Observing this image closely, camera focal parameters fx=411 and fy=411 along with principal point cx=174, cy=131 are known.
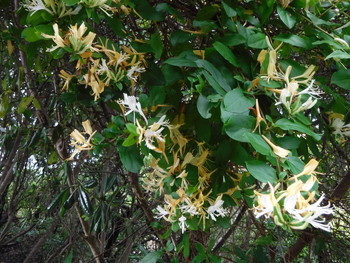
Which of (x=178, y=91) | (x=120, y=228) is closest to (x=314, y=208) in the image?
(x=178, y=91)

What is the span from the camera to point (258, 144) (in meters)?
0.56

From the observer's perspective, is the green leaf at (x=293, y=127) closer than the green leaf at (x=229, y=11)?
Yes

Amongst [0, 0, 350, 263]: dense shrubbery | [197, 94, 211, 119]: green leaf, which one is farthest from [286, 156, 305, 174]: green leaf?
[197, 94, 211, 119]: green leaf

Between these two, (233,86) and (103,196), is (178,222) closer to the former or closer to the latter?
(233,86)

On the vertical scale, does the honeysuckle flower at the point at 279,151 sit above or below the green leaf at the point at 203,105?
below

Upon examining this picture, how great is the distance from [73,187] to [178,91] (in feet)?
2.15

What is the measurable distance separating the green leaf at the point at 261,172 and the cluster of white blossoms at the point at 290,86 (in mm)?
110

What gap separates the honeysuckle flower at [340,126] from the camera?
880 millimetres

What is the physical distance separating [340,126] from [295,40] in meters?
0.25

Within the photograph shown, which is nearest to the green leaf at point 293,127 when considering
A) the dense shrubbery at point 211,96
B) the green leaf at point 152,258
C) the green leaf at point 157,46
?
the dense shrubbery at point 211,96

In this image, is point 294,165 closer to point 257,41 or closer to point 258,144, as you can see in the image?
point 258,144

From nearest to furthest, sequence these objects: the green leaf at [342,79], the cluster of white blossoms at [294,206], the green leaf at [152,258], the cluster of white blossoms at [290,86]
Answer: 1. the cluster of white blossoms at [294,206]
2. the cluster of white blossoms at [290,86]
3. the green leaf at [342,79]
4. the green leaf at [152,258]

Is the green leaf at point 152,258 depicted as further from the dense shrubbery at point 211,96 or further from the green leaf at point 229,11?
the green leaf at point 229,11

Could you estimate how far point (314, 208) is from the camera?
0.51 m
